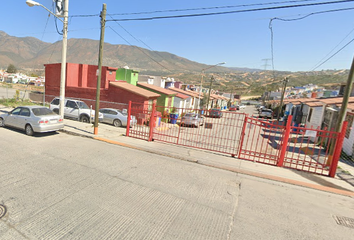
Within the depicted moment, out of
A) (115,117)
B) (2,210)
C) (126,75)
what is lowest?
(2,210)

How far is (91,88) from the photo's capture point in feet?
62.8

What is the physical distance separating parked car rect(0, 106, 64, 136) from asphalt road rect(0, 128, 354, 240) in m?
2.02

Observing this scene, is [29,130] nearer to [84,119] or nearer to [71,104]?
[84,119]

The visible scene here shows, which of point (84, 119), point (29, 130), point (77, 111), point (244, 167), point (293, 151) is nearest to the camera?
point (293, 151)

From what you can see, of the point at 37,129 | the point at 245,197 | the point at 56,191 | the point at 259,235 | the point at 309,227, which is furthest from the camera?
the point at 37,129

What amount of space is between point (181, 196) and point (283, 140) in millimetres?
4869

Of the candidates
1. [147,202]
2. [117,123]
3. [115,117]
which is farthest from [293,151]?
[115,117]

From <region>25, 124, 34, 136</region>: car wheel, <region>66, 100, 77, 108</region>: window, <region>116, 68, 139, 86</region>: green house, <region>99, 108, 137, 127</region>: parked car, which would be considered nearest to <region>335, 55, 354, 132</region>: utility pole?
<region>99, 108, 137, 127</region>: parked car

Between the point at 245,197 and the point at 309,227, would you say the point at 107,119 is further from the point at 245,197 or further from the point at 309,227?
the point at 309,227

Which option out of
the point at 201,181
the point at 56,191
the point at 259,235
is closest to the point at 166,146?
the point at 201,181

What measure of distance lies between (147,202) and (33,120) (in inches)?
303

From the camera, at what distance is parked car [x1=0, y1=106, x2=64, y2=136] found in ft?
29.9

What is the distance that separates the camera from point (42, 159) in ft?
21.4

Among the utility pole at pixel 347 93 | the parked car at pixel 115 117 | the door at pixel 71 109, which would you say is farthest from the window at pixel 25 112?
the utility pole at pixel 347 93
